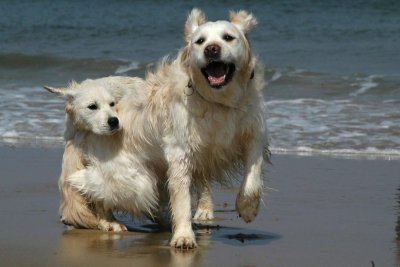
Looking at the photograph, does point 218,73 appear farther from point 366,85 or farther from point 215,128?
point 366,85

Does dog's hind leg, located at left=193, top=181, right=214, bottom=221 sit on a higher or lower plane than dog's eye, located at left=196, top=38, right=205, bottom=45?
lower

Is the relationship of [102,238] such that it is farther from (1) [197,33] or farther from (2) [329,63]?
(2) [329,63]

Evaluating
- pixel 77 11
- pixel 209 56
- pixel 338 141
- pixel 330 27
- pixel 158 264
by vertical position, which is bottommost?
pixel 158 264

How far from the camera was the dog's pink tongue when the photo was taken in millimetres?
5762

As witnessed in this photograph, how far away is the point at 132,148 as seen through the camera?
6605 mm

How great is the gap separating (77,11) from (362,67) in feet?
36.7

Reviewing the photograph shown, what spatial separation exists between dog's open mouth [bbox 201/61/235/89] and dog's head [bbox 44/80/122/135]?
1.03m

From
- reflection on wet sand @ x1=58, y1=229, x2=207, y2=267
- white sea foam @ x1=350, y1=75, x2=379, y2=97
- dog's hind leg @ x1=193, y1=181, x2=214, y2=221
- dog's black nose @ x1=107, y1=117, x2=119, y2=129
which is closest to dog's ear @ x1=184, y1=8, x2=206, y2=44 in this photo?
dog's black nose @ x1=107, y1=117, x2=119, y2=129

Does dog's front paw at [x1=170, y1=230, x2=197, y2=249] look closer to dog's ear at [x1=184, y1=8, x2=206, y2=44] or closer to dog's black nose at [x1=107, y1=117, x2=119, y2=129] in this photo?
dog's black nose at [x1=107, y1=117, x2=119, y2=129]

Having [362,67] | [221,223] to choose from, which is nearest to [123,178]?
[221,223]

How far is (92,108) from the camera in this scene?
264 inches

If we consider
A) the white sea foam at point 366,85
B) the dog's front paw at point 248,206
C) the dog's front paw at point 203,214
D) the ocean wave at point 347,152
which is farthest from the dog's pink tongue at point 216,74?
the white sea foam at point 366,85

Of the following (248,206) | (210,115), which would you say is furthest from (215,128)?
(248,206)

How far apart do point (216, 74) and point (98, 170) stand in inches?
51.7
